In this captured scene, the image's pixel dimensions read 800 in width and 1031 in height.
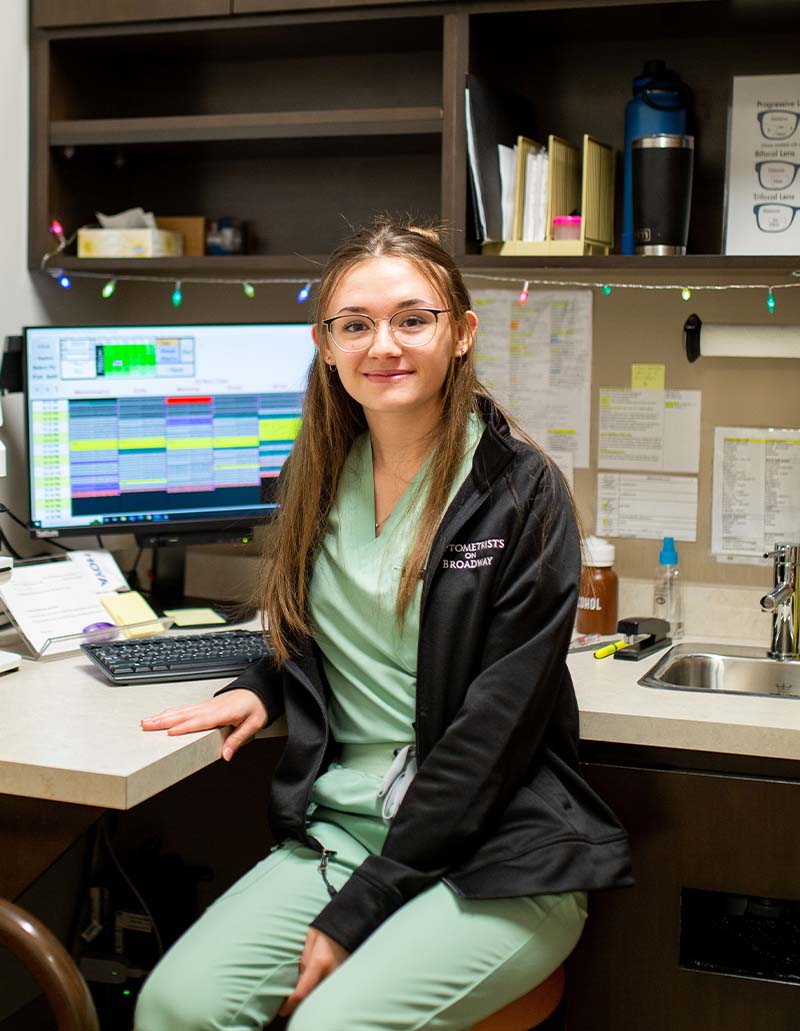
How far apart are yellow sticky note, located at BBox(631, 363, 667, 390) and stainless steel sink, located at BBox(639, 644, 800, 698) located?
502 millimetres

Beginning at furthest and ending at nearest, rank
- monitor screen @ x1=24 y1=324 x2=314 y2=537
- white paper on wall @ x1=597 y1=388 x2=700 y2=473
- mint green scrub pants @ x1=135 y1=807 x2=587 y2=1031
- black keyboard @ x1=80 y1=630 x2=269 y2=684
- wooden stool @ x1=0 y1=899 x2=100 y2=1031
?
white paper on wall @ x1=597 y1=388 x2=700 y2=473, monitor screen @ x1=24 y1=324 x2=314 y2=537, black keyboard @ x1=80 y1=630 x2=269 y2=684, mint green scrub pants @ x1=135 y1=807 x2=587 y2=1031, wooden stool @ x1=0 y1=899 x2=100 y2=1031

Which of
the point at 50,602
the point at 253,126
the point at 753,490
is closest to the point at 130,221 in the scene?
the point at 253,126

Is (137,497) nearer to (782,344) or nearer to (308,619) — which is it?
(308,619)

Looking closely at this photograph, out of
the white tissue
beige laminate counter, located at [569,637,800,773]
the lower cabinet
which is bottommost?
the lower cabinet

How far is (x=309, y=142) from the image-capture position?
2.20m

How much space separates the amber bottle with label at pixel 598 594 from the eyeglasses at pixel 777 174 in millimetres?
686

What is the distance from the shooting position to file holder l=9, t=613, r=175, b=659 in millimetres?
1796

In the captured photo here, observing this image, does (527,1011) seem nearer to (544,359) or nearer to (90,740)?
(90,740)

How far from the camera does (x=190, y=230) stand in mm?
2344

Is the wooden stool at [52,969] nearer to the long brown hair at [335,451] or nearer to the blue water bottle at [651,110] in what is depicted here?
the long brown hair at [335,451]

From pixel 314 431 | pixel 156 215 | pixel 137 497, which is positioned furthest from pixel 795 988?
pixel 156 215

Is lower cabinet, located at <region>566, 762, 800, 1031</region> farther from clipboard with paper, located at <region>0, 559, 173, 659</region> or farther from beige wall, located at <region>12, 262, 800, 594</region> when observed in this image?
clipboard with paper, located at <region>0, 559, 173, 659</region>

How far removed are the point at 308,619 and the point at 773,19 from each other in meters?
1.31

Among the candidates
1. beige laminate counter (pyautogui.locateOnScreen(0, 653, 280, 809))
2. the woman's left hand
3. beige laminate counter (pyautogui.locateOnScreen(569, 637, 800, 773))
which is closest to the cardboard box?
beige laminate counter (pyautogui.locateOnScreen(0, 653, 280, 809))
